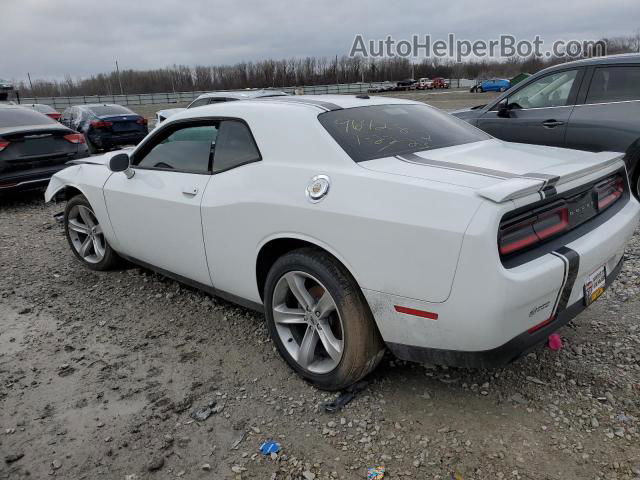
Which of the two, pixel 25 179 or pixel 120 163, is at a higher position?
pixel 120 163

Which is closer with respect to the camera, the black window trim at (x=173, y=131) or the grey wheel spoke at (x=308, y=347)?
the grey wheel spoke at (x=308, y=347)

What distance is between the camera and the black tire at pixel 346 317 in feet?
8.11

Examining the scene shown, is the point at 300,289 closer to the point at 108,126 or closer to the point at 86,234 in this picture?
the point at 86,234

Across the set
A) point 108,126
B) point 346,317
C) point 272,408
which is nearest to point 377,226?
point 346,317

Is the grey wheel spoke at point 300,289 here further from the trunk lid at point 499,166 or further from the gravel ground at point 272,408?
the trunk lid at point 499,166

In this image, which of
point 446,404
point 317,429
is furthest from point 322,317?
point 446,404

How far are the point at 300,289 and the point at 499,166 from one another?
1.22 meters

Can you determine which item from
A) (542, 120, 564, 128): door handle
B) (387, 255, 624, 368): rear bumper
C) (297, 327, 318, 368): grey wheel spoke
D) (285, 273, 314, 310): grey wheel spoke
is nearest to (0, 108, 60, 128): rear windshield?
(285, 273, 314, 310): grey wheel spoke

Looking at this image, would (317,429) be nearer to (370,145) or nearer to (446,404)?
(446,404)

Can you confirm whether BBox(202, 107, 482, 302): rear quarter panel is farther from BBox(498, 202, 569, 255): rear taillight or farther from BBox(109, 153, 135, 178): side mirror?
BBox(109, 153, 135, 178): side mirror

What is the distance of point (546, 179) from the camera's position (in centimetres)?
221

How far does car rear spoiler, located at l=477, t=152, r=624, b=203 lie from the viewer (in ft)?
6.63

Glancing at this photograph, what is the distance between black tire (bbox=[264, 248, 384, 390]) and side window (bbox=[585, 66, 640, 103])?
4.23m

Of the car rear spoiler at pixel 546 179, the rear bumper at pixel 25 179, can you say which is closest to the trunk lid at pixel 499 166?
the car rear spoiler at pixel 546 179
